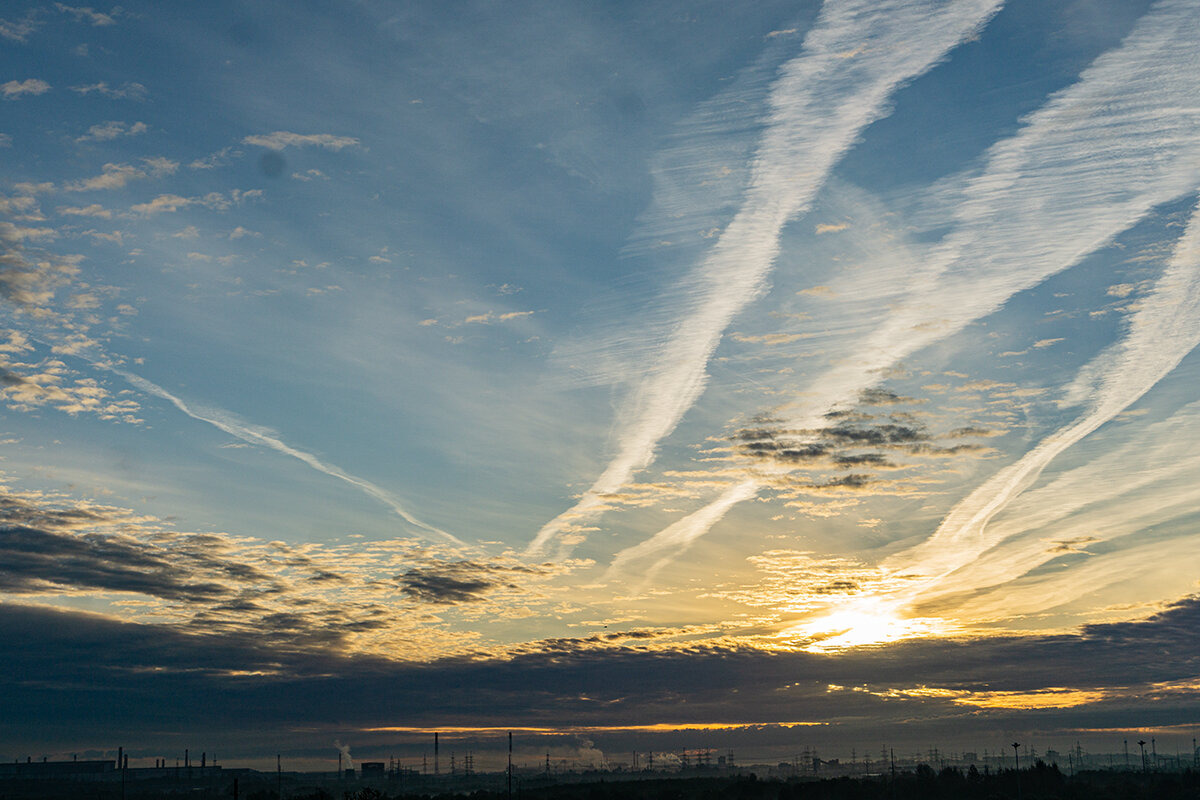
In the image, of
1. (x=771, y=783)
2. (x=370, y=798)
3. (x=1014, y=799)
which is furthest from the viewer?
(x=771, y=783)

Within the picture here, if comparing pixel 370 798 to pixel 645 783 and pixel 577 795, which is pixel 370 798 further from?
pixel 645 783

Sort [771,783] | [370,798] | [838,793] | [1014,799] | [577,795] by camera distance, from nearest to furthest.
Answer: [370,798] < [1014,799] < [838,793] < [577,795] < [771,783]

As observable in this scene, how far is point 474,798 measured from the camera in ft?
535

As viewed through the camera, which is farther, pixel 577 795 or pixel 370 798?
pixel 577 795

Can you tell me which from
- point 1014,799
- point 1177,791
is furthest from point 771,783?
point 1177,791

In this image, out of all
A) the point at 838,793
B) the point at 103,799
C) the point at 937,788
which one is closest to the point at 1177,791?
the point at 937,788

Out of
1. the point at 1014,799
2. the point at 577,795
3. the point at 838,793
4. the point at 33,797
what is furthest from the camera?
the point at 33,797

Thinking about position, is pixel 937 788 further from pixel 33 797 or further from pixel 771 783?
pixel 33 797

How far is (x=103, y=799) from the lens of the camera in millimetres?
184500

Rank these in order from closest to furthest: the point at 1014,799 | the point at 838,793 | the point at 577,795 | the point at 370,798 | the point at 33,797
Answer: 1. the point at 370,798
2. the point at 1014,799
3. the point at 838,793
4. the point at 577,795
5. the point at 33,797

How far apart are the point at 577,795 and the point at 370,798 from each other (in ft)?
264

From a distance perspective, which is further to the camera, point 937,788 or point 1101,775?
point 1101,775

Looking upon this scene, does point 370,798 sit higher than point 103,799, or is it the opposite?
point 370,798

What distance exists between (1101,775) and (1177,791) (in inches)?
2603
